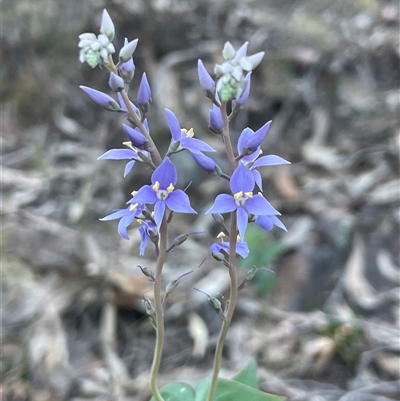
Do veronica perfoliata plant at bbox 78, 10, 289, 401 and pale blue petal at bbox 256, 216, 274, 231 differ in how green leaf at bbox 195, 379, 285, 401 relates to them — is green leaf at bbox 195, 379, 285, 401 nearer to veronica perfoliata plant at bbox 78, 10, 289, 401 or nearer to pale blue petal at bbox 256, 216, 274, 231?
veronica perfoliata plant at bbox 78, 10, 289, 401

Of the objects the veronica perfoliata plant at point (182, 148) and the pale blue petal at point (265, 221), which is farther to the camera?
the pale blue petal at point (265, 221)

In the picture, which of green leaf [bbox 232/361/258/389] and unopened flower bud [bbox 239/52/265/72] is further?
green leaf [bbox 232/361/258/389]

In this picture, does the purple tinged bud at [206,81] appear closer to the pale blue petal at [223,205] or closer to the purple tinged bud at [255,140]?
the purple tinged bud at [255,140]

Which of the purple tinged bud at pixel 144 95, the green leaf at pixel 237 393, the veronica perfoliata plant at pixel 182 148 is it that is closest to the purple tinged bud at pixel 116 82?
the veronica perfoliata plant at pixel 182 148

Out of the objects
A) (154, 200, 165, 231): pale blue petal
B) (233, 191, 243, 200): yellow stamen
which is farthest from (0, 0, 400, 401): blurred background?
(233, 191, 243, 200): yellow stamen

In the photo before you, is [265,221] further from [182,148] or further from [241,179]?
[182,148]

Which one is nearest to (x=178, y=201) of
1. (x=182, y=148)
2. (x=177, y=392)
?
(x=182, y=148)

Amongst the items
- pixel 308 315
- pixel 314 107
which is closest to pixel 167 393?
pixel 308 315
